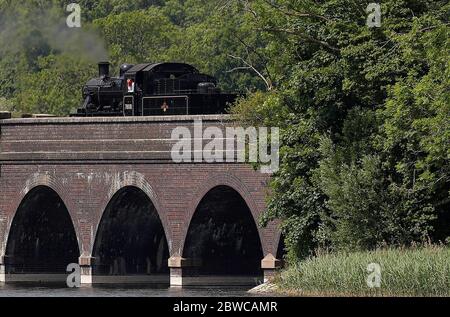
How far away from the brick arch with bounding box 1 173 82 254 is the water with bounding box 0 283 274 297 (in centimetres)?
304

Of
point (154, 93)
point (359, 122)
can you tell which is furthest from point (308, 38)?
point (154, 93)

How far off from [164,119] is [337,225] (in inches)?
661

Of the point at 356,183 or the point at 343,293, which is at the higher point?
the point at 356,183

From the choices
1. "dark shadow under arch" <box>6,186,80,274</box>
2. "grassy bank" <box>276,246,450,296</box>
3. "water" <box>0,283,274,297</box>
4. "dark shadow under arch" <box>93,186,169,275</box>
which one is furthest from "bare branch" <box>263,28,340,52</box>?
"dark shadow under arch" <box>6,186,80,274</box>

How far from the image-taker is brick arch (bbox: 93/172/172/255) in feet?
263

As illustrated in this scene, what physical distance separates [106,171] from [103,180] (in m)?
0.49

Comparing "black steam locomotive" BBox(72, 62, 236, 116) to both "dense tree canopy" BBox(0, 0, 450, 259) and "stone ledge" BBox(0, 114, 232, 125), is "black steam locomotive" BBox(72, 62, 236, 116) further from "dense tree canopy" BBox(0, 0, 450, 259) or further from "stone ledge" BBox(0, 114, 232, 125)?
"dense tree canopy" BBox(0, 0, 450, 259)

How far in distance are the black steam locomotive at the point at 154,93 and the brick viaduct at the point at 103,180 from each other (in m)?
2.79

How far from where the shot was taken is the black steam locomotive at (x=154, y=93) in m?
82.5

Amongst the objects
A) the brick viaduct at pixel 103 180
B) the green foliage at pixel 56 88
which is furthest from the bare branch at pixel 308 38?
the green foliage at pixel 56 88

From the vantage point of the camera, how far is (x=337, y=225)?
212 ft

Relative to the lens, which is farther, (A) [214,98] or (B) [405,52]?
(A) [214,98]

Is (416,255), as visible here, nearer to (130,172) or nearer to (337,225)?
(337,225)

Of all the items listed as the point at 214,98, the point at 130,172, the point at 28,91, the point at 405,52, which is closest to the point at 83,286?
the point at 130,172
